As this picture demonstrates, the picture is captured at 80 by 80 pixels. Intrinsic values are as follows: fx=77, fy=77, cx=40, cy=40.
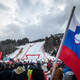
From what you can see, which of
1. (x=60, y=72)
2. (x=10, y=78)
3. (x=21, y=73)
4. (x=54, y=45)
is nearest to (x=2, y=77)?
(x=10, y=78)

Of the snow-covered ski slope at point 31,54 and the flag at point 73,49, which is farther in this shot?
the snow-covered ski slope at point 31,54

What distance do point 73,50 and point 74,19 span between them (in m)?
0.98

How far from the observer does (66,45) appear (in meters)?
2.71

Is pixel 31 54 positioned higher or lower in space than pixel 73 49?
lower

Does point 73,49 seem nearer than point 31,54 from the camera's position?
Yes

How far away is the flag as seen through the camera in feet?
7.35

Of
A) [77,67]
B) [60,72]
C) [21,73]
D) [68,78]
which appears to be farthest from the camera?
[60,72]

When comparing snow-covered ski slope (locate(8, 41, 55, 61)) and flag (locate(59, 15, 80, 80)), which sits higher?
flag (locate(59, 15, 80, 80))

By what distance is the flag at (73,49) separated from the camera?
224 cm

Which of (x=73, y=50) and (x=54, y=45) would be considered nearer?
(x=73, y=50)

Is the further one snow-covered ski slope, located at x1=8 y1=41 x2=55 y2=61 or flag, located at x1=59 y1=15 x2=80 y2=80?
snow-covered ski slope, located at x1=8 y1=41 x2=55 y2=61

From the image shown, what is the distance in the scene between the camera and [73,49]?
8.11ft

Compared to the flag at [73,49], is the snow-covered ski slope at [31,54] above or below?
below

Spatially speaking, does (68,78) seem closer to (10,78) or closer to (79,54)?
(79,54)
